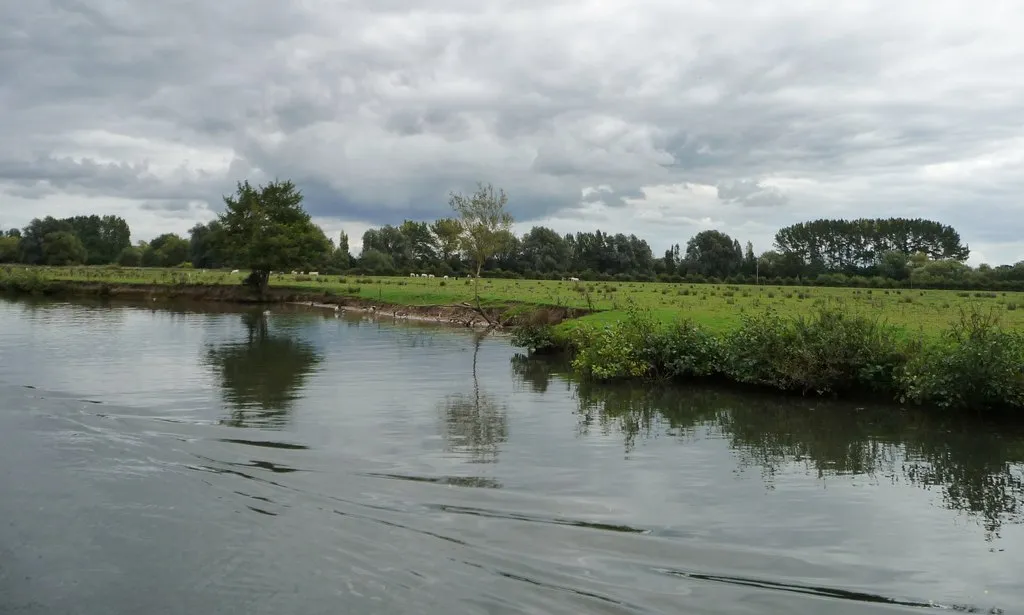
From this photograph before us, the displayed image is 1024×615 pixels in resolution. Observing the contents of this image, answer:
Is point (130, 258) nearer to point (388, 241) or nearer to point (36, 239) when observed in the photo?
point (36, 239)

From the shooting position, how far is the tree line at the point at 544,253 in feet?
221

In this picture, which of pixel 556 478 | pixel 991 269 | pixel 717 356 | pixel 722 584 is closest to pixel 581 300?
pixel 717 356

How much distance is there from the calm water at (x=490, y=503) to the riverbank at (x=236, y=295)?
2649 centimetres

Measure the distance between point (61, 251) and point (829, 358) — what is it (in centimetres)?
14239

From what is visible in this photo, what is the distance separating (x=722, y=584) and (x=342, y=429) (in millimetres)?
9661

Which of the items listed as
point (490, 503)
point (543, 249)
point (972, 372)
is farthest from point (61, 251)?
point (972, 372)

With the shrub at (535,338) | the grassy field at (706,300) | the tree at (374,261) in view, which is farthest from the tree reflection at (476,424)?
the tree at (374,261)

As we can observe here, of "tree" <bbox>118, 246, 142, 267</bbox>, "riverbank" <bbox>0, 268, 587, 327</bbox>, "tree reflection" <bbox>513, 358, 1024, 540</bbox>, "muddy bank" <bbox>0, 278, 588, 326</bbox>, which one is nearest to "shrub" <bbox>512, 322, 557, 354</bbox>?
"tree reflection" <bbox>513, 358, 1024, 540</bbox>

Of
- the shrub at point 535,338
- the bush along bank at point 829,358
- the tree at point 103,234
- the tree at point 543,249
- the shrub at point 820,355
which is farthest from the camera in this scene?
the tree at point 103,234

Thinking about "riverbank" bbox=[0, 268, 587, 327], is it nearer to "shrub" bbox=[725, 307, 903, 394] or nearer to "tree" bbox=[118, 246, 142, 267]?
"shrub" bbox=[725, 307, 903, 394]

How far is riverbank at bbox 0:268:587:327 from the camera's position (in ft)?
157

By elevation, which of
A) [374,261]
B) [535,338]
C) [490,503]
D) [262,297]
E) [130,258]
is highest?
[130,258]

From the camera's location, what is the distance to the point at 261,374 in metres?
24.9

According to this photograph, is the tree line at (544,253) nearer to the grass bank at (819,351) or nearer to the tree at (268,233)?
the tree at (268,233)
